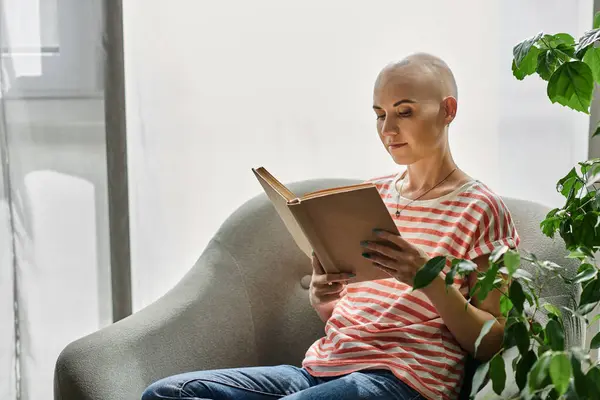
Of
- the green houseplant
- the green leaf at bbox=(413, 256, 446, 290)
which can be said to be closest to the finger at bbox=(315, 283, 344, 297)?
the green houseplant

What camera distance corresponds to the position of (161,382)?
4.79 ft

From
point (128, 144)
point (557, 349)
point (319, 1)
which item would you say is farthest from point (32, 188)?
point (557, 349)

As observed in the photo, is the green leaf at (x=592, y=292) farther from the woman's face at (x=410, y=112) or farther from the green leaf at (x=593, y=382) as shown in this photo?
the woman's face at (x=410, y=112)

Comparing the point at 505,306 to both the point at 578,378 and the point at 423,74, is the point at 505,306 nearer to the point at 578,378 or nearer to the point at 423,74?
the point at 578,378

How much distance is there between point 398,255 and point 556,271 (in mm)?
275

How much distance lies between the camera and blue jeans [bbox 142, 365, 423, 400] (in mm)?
1420

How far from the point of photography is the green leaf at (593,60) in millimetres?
1244

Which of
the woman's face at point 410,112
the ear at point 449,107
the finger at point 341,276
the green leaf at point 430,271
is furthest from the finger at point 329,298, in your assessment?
the green leaf at point 430,271

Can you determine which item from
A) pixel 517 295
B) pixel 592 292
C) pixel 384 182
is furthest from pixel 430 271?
pixel 384 182

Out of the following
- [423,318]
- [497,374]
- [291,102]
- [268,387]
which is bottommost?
[268,387]

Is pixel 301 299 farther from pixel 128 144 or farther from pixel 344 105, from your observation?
pixel 128 144

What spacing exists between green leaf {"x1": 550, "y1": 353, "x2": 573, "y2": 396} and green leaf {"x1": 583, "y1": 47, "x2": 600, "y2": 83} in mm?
551

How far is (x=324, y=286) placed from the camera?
1.58 metres

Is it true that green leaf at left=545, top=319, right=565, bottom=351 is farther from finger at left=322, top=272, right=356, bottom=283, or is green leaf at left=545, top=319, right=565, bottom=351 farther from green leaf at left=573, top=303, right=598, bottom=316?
finger at left=322, top=272, right=356, bottom=283
